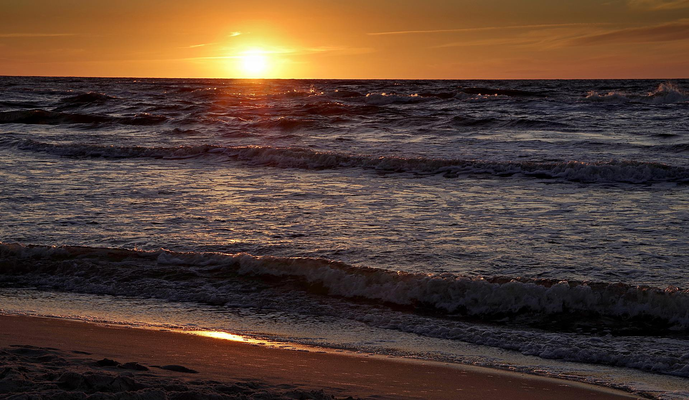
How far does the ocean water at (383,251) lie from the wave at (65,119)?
12.2 meters

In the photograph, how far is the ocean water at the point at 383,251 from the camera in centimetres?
542

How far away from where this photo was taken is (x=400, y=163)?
51.9ft

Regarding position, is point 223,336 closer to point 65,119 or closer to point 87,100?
point 65,119

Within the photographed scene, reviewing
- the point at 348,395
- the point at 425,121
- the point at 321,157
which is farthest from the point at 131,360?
the point at 425,121

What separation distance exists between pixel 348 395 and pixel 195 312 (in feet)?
8.81

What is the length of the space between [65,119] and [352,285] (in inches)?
1106

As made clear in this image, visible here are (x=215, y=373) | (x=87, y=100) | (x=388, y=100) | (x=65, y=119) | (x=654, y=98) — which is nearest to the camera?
(x=215, y=373)

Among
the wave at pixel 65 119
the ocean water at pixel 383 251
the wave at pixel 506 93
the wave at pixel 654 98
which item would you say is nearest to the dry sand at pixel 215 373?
the ocean water at pixel 383 251

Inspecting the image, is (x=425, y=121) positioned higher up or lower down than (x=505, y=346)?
higher up

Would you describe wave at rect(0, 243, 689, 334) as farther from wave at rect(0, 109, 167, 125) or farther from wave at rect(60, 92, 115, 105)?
wave at rect(60, 92, 115, 105)

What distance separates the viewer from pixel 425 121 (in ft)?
91.6

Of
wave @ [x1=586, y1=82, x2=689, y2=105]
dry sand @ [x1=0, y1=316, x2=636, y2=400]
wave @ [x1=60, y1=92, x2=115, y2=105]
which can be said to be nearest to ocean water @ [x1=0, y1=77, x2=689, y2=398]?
dry sand @ [x1=0, y1=316, x2=636, y2=400]

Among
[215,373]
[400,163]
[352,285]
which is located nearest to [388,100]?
[400,163]

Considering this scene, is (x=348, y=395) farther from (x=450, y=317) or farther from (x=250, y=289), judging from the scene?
(x=250, y=289)
